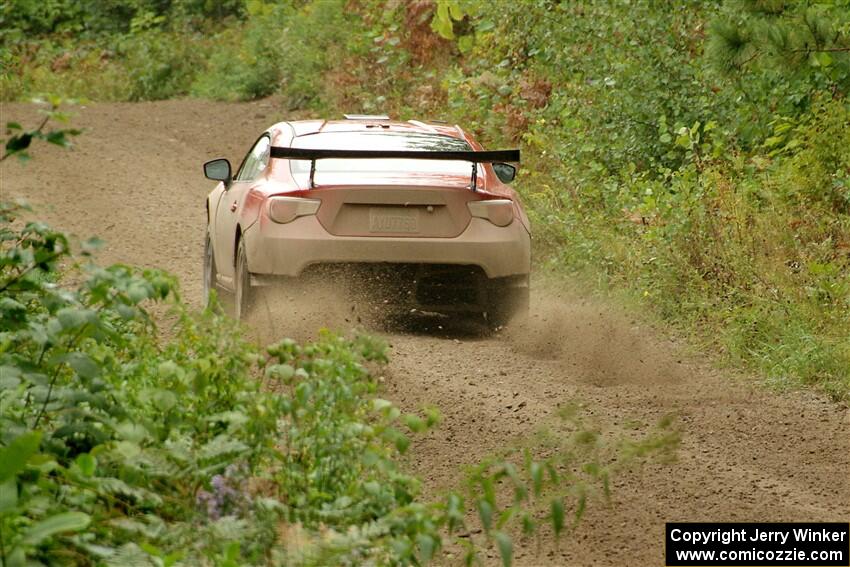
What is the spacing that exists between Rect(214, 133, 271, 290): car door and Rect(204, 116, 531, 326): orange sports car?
2 cm

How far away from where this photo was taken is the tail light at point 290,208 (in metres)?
9.59

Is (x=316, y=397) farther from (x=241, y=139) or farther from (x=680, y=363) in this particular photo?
(x=241, y=139)

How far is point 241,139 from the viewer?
23.6m

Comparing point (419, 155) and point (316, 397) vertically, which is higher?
point (419, 155)

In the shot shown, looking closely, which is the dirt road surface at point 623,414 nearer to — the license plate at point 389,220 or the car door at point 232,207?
the license plate at point 389,220

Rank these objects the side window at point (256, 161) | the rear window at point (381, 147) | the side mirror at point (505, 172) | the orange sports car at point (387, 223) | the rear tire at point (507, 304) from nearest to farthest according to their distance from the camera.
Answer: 1. the orange sports car at point (387, 223)
2. the rear window at point (381, 147)
3. the rear tire at point (507, 304)
4. the side window at point (256, 161)
5. the side mirror at point (505, 172)

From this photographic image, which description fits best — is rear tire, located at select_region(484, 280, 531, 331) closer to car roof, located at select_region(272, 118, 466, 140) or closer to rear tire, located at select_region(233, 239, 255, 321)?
car roof, located at select_region(272, 118, 466, 140)

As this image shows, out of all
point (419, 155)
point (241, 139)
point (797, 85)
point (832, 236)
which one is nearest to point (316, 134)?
point (419, 155)

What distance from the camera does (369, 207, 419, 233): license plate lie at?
31.6ft

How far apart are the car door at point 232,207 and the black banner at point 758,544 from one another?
5.22 m

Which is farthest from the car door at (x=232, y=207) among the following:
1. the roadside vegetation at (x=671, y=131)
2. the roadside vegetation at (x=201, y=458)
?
the roadside vegetation at (x=201, y=458)

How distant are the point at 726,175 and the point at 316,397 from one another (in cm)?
883

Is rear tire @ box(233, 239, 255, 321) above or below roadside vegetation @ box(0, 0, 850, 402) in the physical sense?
below

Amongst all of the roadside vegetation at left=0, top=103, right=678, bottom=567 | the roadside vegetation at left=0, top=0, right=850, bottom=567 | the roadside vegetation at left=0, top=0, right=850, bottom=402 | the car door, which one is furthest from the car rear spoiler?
the roadside vegetation at left=0, top=103, right=678, bottom=567
